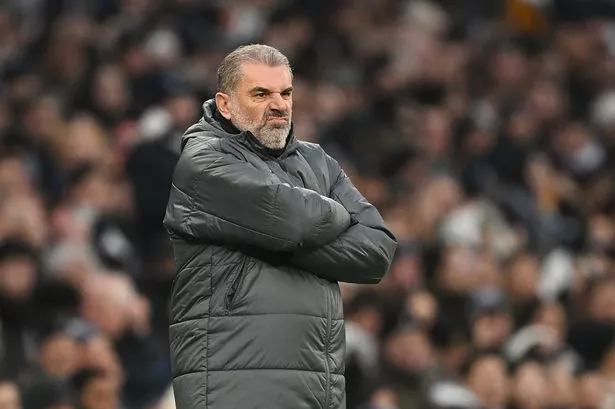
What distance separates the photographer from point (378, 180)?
11.1m

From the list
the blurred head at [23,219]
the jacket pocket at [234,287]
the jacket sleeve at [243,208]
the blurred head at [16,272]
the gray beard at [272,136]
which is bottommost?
the blurred head at [16,272]

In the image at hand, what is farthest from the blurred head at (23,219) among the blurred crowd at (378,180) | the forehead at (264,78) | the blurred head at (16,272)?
the forehead at (264,78)

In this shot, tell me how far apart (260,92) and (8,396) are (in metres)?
2.73

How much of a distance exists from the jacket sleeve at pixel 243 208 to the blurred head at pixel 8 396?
8.17ft

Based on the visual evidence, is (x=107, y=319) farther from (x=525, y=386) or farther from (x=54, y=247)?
(x=525, y=386)

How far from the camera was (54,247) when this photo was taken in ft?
28.0

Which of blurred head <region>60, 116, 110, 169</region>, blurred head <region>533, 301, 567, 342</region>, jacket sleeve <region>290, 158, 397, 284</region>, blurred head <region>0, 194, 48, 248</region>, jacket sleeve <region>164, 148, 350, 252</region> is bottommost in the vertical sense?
blurred head <region>533, 301, 567, 342</region>

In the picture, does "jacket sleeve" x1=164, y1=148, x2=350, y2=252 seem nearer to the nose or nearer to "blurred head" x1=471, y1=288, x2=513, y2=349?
the nose

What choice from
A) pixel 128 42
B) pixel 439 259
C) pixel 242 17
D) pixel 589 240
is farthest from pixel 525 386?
pixel 242 17

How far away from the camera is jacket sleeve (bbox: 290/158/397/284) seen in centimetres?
454

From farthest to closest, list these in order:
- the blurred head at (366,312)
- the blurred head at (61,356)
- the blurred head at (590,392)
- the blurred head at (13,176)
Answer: the blurred head at (590,392), the blurred head at (366,312), the blurred head at (13,176), the blurred head at (61,356)

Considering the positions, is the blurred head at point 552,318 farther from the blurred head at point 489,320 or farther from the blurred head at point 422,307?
the blurred head at point 422,307

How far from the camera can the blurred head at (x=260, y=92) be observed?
458cm

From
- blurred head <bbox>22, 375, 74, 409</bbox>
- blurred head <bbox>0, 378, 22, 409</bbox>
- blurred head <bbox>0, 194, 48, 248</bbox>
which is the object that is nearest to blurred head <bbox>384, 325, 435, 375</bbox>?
blurred head <bbox>0, 194, 48, 248</bbox>
